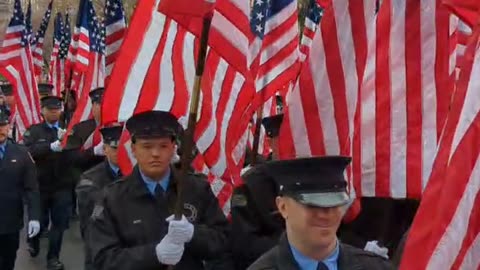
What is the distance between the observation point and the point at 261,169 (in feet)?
16.6

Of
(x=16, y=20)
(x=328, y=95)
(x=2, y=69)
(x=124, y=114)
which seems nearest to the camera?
(x=328, y=95)

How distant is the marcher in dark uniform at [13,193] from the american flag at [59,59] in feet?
25.5

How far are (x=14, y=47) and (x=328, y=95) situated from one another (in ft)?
27.2

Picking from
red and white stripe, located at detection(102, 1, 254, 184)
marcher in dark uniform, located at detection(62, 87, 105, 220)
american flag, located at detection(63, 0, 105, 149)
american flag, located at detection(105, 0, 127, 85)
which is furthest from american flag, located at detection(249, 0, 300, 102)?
american flag, located at detection(63, 0, 105, 149)

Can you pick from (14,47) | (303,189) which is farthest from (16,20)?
(303,189)

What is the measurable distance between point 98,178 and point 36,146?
419 centimetres

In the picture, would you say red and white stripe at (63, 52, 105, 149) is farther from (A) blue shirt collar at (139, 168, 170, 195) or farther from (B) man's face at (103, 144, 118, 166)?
(A) blue shirt collar at (139, 168, 170, 195)

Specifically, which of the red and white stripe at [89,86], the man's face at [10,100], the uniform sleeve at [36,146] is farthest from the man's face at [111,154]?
the man's face at [10,100]

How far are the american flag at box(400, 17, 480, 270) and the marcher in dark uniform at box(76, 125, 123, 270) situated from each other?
334 centimetres

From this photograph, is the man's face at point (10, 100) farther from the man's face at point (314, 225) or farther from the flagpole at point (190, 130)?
the man's face at point (314, 225)

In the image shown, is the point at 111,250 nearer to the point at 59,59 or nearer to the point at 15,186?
the point at 15,186

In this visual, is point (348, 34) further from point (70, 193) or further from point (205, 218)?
point (70, 193)

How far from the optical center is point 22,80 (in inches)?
467

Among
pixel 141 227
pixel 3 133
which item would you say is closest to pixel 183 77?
pixel 141 227
